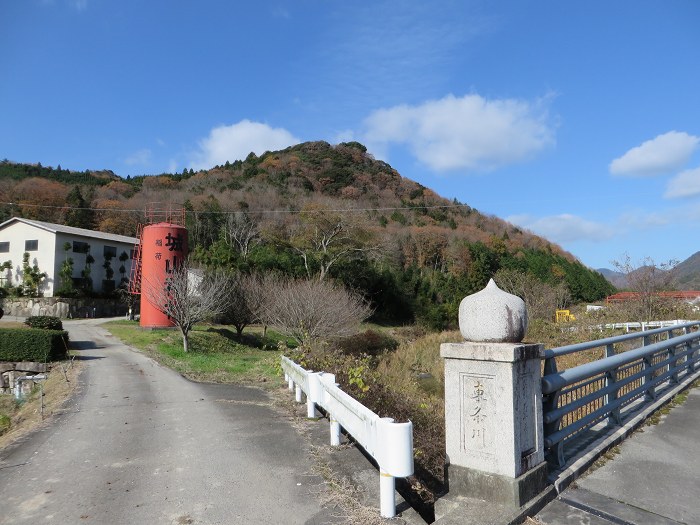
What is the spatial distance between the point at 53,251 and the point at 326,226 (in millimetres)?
21736

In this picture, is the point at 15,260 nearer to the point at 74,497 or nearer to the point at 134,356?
the point at 134,356

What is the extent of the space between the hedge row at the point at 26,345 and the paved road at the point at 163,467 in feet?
27.5

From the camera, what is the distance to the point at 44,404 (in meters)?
10.1

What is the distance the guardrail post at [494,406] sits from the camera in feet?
11.4

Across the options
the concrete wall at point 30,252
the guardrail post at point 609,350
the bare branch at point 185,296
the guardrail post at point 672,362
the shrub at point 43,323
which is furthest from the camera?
the concrete wall at point 30,252

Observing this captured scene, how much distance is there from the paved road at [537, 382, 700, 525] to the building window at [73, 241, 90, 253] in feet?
134

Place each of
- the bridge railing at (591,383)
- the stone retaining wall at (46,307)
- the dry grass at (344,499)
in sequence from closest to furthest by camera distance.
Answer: the dry grass at (344,499), the bridge railing at (591,383), the stone retaining wall at (46,307)

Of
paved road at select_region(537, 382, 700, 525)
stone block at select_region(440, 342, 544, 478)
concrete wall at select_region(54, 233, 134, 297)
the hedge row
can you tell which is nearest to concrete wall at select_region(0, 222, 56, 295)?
concrete wall at select_region(54, 233, 134, 297)

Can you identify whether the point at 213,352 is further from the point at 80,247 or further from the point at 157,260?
the point at 80,247

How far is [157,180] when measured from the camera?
257ft

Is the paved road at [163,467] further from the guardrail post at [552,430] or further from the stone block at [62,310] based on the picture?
the stone block at [62,310]

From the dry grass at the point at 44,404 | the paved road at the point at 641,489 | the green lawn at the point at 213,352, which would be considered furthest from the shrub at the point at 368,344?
the paved road at the point at 641,489

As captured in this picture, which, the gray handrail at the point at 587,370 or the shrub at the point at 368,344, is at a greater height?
the gray handrail at the point at 587,370

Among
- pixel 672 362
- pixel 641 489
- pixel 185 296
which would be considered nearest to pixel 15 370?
pixel 185 296
